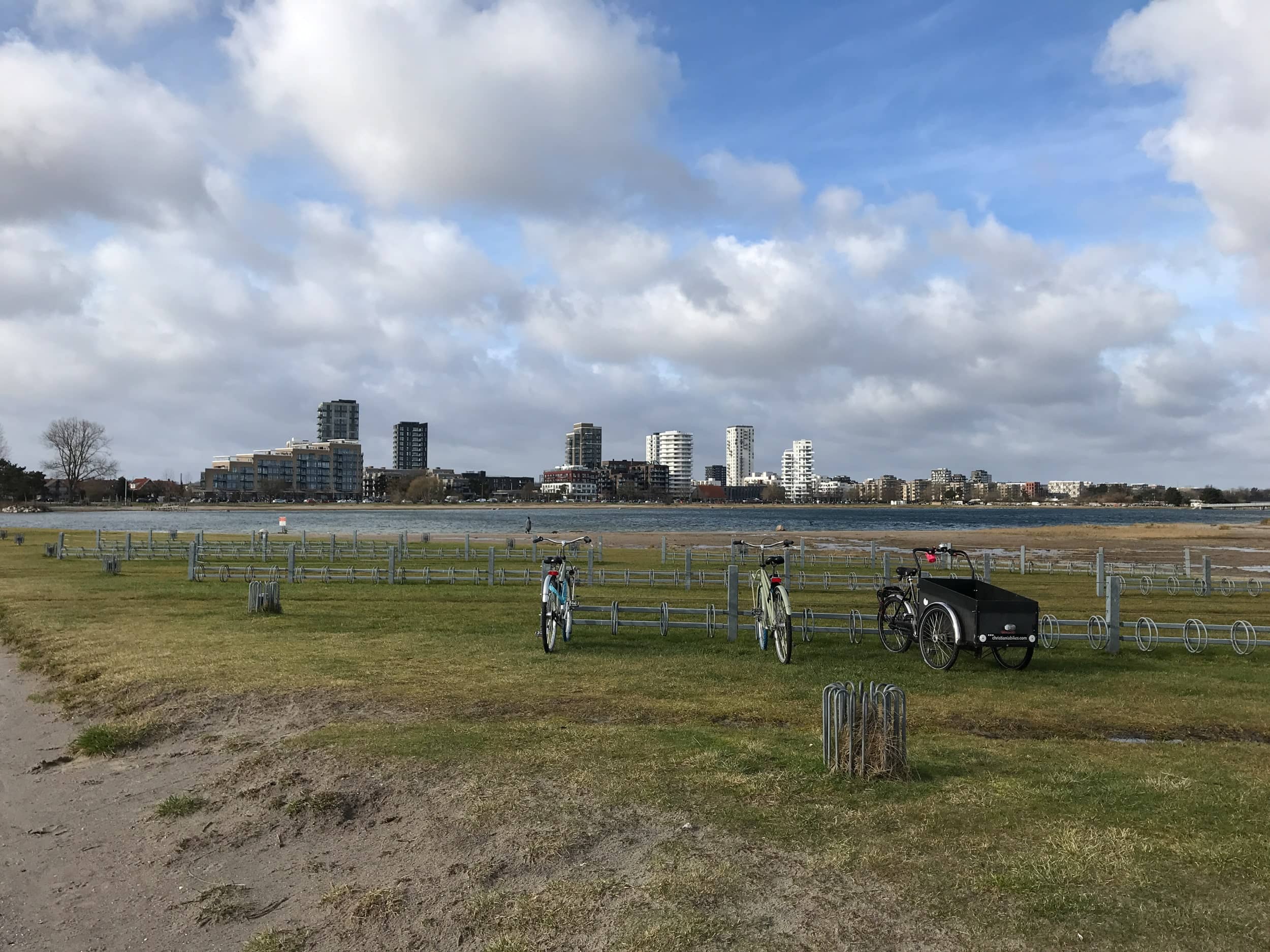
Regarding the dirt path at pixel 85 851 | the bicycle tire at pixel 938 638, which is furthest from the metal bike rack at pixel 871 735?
the bicycle tire at pixel 938 638

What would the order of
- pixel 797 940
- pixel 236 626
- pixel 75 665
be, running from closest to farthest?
1. pixel 797 940
2. pixel 75 665
3. pixel 236 626

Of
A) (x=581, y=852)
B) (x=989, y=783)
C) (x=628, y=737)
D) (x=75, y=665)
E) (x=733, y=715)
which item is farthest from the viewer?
(x=75, y=665)

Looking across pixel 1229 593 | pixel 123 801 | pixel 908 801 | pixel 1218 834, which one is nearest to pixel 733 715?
pixel 908 801

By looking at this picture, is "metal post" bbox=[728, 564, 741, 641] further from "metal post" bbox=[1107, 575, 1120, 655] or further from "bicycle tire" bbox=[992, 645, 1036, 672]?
"metal post" bbox=[1107, 575, 1120, 655]

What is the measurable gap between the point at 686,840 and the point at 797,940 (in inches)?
54.3

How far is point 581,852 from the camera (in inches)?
217

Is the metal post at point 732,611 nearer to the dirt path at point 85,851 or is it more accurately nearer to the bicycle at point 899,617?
the bicycle at point 899,617

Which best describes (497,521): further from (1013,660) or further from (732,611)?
(1013,660)

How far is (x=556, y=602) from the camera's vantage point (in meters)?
13.5

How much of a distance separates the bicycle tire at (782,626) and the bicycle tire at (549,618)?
12.0 feet

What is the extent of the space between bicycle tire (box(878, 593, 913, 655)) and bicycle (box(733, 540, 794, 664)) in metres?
1.60

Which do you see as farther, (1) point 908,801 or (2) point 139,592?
(2) point 139,592

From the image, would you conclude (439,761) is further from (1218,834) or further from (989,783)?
(1218,834)

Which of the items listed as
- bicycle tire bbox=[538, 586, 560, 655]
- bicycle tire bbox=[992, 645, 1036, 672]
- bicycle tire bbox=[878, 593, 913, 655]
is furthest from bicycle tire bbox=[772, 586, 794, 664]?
bicycle tire bbox=[538, 586, 560, 655]
